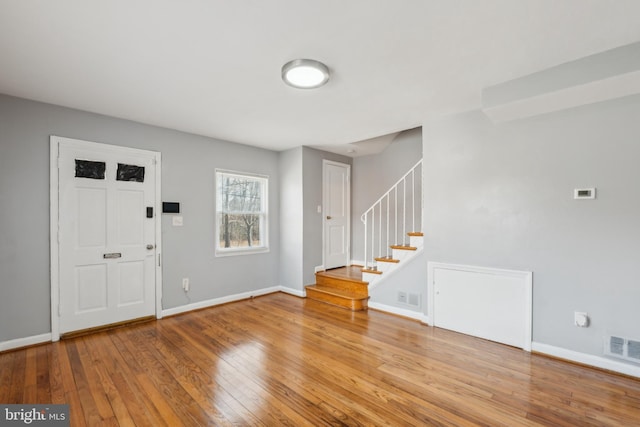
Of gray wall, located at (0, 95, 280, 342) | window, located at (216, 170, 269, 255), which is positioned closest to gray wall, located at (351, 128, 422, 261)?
gray wall, located at (0, 95, 280, 342)

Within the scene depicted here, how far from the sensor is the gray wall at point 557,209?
242 centimetres

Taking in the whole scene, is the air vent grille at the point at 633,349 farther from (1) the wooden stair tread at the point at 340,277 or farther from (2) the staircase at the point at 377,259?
(1) the wooden stair tread at the point at 340,277

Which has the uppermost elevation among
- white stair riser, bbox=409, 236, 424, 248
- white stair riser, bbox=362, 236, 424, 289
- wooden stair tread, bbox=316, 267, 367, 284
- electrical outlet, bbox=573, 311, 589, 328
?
white stair riser, bbox=409, 236, 424, 248

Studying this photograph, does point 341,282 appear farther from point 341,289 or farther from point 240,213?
point 240,213

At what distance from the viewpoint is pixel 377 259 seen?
4.10m

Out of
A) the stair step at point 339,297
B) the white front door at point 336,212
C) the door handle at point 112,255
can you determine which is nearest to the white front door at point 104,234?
the door handle at point 112,255

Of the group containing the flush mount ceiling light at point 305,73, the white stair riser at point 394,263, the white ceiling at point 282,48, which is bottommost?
the white stair riser at point 394,263

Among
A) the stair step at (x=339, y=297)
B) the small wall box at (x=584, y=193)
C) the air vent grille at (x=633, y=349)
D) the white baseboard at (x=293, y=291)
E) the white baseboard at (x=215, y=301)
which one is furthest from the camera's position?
the white baseboard at (x=293, y=291)

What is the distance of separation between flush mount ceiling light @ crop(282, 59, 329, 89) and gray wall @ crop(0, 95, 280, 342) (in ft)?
7.65

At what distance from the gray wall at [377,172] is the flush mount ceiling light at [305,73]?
9.97 ft

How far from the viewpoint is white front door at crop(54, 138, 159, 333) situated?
316cm

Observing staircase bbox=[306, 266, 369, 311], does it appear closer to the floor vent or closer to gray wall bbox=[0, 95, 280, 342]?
gray wall bbox=[0, 95, 280, 342]

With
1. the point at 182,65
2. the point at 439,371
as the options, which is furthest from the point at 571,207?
the point at 182,65

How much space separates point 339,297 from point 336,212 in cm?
176
